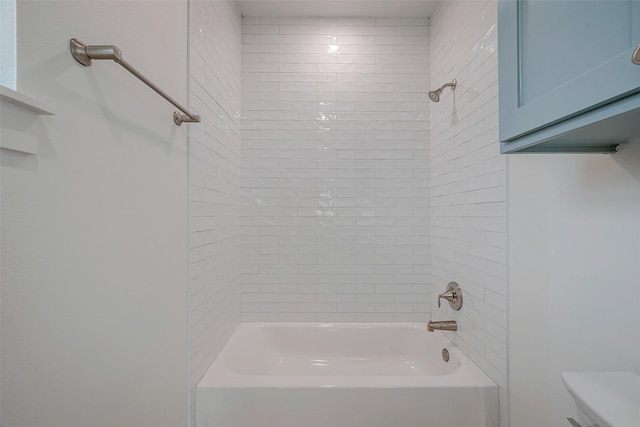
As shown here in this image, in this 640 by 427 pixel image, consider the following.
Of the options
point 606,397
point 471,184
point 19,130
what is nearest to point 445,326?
point 471,184

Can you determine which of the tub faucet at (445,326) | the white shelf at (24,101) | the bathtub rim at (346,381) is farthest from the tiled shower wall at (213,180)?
the tub faucet at (445,326)

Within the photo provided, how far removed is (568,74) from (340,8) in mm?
2003

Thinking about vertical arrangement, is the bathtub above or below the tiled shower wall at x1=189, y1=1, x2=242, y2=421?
below

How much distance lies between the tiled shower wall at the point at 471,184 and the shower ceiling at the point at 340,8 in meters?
0.17

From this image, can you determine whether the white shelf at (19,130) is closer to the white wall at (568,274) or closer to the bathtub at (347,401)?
the bathtub at (347,401)

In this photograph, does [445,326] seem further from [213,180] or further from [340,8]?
[340,8]

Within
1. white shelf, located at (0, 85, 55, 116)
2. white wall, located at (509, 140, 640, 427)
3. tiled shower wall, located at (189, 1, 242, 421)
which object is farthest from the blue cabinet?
tiled shower wall, located at (189, 1, 242, 421)

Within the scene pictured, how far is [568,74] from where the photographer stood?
764 mm

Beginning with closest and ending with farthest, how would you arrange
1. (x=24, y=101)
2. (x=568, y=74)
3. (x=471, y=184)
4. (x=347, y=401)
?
(x=24, y=101) < (x=568, y=74) < (x=347, y=401) < (x=471, y=184)

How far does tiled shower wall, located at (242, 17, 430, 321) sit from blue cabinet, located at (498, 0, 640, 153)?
145 centimetres

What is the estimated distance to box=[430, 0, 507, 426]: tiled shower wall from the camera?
1537 mm

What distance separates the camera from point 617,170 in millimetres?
944

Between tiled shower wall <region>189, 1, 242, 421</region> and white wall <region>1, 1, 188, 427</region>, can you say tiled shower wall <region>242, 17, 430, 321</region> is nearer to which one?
tiled shower wall <region>189, 1, 242, 421</region>

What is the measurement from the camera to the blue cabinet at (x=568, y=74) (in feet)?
2.03
